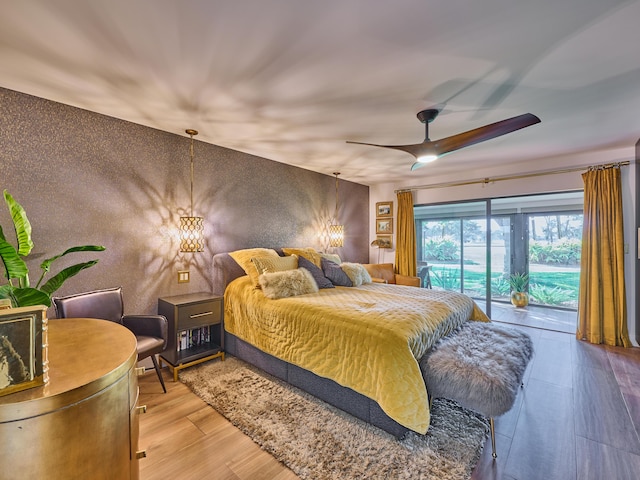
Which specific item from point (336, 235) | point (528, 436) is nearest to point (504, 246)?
point (336, 235)

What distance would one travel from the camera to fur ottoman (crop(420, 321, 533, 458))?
171cm

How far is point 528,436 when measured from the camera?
1936mm

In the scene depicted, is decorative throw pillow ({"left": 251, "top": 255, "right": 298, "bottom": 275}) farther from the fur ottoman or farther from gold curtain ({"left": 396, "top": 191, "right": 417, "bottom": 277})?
gold curtain ({"left": 396, "top": 191, "right": 417, "bottom": 277})

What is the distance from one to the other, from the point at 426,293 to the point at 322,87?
2353mm

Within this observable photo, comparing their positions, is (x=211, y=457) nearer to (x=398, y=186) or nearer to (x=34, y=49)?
(x=34, y=49)

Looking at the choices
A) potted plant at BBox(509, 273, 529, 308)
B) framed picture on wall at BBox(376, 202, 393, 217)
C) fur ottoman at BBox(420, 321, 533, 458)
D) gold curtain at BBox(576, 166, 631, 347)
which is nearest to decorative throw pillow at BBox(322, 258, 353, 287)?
fur ottoman at BBox(420, 321, 533, 458)

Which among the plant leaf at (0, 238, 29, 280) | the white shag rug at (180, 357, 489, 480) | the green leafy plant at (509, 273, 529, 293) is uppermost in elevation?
the plant leaf at (0, 238, 29, 280)

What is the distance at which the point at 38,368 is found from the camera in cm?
83

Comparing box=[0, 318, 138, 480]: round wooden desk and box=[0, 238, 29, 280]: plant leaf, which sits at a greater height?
box=[0, 238, 29, 280]: plant leaf

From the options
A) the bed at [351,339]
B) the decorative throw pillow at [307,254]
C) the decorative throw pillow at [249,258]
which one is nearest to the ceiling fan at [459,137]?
the bed at [351,339]

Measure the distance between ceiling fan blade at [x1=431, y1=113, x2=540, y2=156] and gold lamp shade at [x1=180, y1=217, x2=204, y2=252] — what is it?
250 cm

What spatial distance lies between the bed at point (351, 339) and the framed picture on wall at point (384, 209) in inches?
102

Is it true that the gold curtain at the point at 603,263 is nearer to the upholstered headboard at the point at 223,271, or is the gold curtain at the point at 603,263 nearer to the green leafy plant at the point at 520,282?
the green leafy plant at the point at 520,282

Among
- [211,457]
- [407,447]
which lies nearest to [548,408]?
[407,447]
